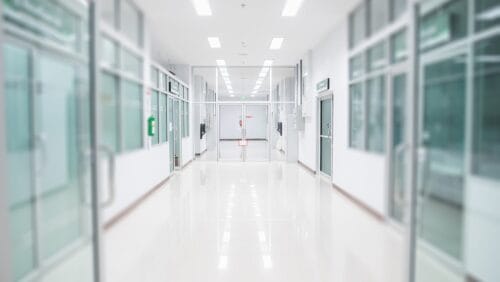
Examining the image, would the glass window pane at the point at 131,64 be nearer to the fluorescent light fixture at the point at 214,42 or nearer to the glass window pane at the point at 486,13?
the glass window pane at the point at 486,13

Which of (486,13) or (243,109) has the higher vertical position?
(486,13)

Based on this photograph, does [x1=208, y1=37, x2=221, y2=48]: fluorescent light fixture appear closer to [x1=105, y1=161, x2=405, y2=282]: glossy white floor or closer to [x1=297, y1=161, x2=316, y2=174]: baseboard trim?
[x1=105, y1=161, x2=405, y2=282]: glossy white floor

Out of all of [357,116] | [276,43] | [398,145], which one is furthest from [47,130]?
[276,43]

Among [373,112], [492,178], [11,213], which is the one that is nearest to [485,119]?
[492,178]

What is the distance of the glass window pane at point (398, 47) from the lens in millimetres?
2729

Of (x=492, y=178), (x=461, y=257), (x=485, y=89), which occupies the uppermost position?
(x=485, y=89)

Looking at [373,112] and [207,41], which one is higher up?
[207,41]

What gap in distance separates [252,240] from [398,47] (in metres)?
2.80

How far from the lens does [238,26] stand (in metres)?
7.85

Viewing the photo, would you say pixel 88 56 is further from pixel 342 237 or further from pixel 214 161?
pixel 214 161

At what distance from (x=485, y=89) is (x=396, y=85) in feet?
1.98

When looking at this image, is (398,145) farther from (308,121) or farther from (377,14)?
(308,121)

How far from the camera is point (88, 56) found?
7.88ft

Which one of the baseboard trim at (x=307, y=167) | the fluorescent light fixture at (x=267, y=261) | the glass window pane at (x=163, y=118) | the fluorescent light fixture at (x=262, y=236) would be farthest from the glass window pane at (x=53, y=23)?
the baseboard trim at (x=307, y=167)
